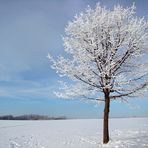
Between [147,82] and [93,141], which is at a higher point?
[147,82]

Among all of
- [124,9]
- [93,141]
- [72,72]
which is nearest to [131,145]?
[93,141]

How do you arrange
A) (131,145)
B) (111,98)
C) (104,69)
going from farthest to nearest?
(111,98)
(104,69)
(131,145)

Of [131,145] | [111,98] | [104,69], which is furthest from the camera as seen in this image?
[111,98]

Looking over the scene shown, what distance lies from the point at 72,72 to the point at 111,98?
3.62 metres

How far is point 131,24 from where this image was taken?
2088 cm

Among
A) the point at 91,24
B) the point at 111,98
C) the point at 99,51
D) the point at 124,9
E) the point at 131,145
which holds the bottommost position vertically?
the point at 131,145

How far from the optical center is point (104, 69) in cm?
1989

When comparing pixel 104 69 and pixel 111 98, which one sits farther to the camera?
pixel 111 98

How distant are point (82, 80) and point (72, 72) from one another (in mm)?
979

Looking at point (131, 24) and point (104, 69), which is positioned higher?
point (131, 24)

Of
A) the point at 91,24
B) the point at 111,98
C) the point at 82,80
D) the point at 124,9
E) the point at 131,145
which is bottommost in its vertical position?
the point at 131,145

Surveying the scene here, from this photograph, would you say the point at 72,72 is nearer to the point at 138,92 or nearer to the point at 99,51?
the point at 99,51

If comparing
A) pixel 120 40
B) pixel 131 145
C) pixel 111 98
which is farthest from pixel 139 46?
pixel 131 145

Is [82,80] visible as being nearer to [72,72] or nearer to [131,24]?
[72,72]
